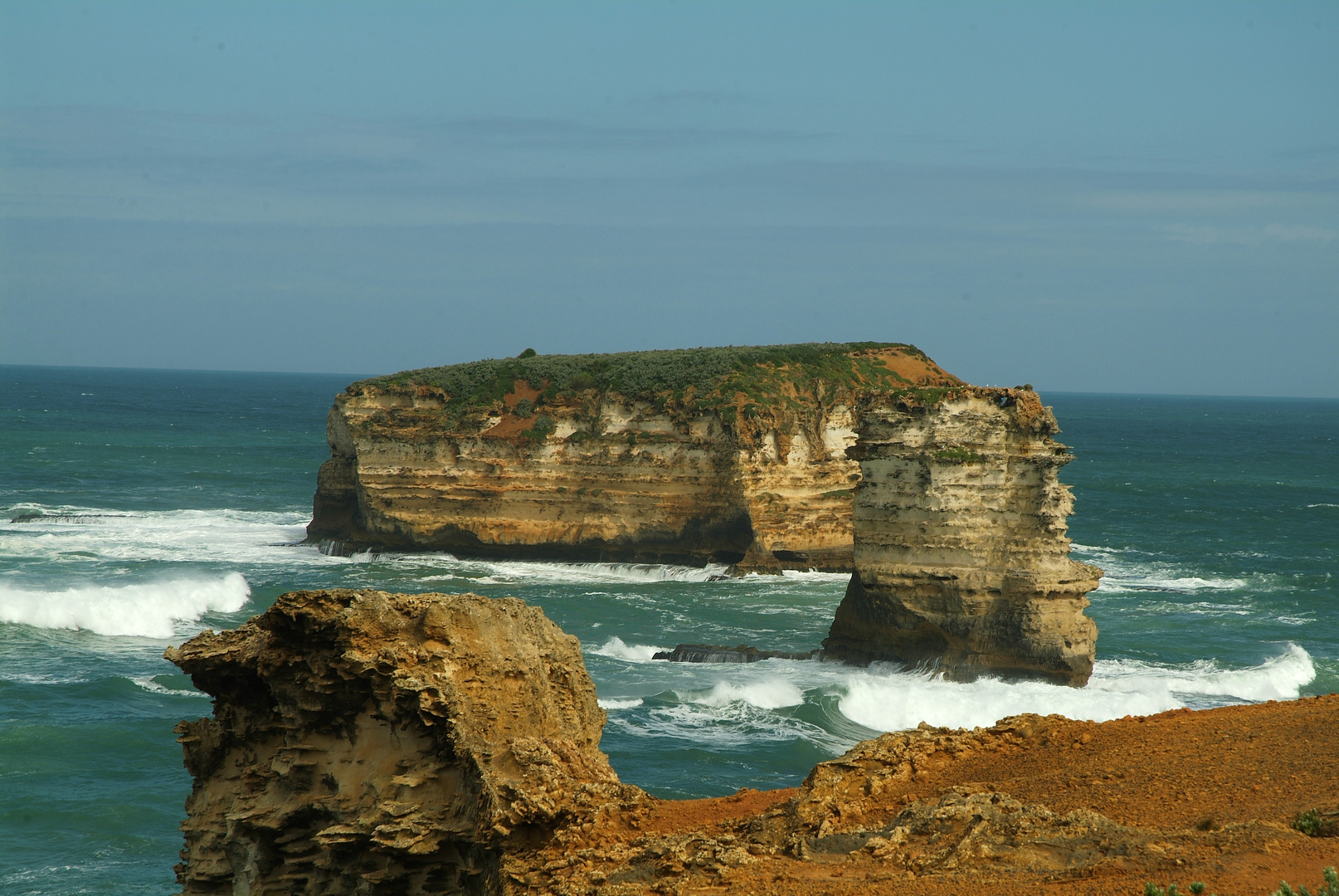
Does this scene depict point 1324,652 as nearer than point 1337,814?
No

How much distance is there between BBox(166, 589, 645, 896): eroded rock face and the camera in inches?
356

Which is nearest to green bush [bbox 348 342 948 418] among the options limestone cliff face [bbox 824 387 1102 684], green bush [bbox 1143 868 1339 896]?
limestone cliff face [bbox 824 387 1102 684]

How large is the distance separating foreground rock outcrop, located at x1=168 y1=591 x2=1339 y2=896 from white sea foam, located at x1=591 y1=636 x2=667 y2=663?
60.5 feet

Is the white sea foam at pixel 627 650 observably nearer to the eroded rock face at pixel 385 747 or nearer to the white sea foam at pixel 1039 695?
the white sea foam at pixel 1039 695

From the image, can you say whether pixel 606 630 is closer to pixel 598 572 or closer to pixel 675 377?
pixel 598 572

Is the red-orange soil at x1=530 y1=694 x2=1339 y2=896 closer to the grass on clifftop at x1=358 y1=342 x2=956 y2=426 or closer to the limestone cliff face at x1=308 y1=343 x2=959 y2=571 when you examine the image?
the limestone cliff face at x1=308 y1=343 x2=959 y2=571

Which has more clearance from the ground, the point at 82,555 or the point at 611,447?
the point at 611,447

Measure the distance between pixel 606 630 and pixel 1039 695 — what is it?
12834mm

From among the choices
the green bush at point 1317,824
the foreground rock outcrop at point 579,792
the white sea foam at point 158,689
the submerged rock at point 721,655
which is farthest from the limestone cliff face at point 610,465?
the green bush at point 1317,824

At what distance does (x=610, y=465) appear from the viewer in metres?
43.9

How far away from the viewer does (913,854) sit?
25.2ft

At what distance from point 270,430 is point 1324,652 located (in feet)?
309

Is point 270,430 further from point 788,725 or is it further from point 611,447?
point 788,725

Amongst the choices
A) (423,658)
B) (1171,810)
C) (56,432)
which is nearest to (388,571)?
(423,658)
